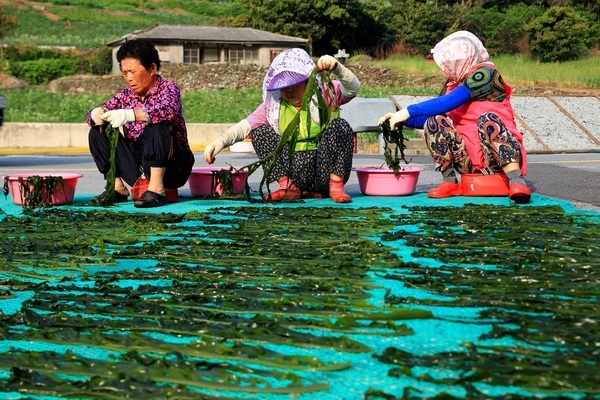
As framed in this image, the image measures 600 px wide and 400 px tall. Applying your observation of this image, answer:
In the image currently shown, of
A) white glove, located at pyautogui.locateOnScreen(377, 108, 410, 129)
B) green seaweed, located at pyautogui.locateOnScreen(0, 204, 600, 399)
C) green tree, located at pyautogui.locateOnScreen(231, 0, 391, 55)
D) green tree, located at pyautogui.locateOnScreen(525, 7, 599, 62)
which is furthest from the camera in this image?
green tree, located at pyautogui.locateOnScreen(231, 0, 391, 55)

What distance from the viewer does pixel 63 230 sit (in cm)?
470

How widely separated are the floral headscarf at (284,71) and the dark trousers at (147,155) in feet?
2.09

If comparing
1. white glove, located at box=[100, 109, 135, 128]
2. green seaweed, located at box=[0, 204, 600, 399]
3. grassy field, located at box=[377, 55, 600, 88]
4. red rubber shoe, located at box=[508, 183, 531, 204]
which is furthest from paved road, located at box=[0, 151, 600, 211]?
grassy field, located at box=[377, 55, 600, 88]

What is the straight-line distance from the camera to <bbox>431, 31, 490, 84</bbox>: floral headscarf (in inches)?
231

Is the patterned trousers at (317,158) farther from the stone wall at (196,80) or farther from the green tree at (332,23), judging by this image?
the green tree at (332,23)

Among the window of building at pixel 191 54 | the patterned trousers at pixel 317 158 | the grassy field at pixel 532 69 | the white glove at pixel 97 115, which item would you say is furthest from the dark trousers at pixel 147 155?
the window of building at pixel 191 54

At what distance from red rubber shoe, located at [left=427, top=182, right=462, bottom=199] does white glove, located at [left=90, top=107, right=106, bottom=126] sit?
7.23ft

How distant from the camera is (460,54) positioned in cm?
589

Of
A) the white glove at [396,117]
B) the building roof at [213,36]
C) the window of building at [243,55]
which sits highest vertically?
the building roof at [213,36]

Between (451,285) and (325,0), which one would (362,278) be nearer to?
(451,285)

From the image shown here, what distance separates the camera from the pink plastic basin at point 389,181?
20.7 feet

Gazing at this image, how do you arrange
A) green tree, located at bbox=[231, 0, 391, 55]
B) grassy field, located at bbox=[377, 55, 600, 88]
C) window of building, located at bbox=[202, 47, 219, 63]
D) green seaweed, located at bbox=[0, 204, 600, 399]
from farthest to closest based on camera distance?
window of building, located at bbox=[202, 47, 219, 63], green tree, located at bbox=[231, 0, 391, 55], grassy field, located at bbox=[377, 55, 600, 88], green seaweed, located at bbox=[0, 204, 600, 399]

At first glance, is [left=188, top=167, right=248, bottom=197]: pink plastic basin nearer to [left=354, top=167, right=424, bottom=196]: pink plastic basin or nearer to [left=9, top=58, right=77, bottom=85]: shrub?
[left=354, top=167, right=424, bottom=196]: pink plastic basin

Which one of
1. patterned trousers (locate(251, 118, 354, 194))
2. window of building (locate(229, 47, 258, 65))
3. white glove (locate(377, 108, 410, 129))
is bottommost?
patterned trousers (locate(251, 118, 354, 194))
